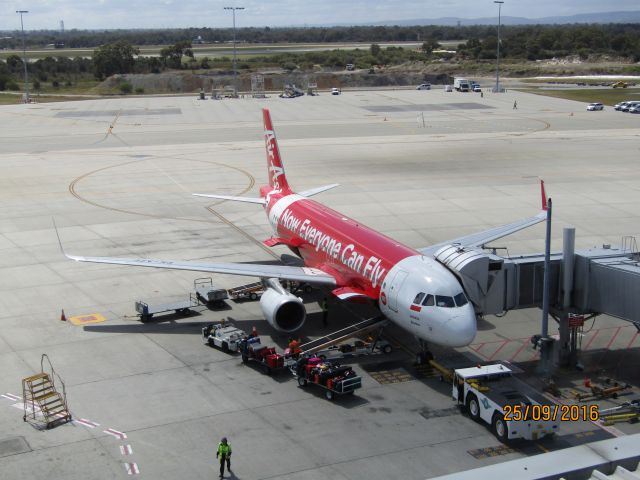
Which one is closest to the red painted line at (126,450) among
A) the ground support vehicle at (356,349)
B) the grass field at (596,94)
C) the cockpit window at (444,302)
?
the ground support vehicle at (356,349)

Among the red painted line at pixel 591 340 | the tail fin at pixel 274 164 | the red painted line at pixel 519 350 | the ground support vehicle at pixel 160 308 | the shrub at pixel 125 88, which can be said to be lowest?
the red painted line at pixel 519 350

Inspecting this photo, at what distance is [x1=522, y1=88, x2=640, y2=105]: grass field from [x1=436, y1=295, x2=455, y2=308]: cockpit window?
4876 inches

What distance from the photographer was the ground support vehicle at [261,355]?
3250 cm

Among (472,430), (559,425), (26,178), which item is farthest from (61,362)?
(26,178)

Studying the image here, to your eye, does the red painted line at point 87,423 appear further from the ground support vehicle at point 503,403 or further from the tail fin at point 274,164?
the tail fin at point 274,164

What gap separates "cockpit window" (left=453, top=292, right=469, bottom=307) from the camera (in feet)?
101

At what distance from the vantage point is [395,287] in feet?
107

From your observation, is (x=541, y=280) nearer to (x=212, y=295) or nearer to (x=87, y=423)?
(x=212, y=295)

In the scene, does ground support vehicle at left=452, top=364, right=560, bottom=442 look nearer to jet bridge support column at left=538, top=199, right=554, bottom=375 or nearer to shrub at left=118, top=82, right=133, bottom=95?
jet bridge support column at left=538, top=199, right=554, bottom=375

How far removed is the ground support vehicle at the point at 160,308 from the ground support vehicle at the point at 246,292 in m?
2.32

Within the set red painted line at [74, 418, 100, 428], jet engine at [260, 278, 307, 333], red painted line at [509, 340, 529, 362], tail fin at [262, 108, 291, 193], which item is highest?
tail fin at [262, 108, 291, 193]

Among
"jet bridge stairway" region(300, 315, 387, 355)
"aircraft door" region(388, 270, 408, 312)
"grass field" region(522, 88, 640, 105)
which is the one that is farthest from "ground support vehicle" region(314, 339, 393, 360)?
"grass field" region(522, 88, 640, 105)

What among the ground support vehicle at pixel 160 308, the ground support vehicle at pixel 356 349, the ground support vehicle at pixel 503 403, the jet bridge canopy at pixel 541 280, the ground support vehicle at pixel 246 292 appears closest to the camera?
the ground support vehicle at pixel 503 403

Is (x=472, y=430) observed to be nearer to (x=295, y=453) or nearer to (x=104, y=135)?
(x=295, y=453)
